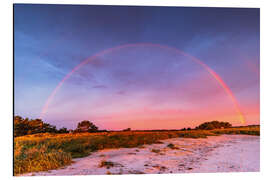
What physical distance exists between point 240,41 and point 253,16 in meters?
0.98

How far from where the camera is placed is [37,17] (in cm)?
644

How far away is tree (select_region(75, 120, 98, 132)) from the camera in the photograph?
28.2 feet

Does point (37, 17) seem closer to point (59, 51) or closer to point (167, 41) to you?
point (59, 51)

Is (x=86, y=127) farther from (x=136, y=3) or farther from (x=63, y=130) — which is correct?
(x=136, y=3)

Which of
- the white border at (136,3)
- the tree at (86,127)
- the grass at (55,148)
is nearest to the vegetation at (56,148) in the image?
the grass at (55,148)

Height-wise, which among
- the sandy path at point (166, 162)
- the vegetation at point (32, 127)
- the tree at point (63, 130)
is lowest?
the sandy path at point (166, 162)

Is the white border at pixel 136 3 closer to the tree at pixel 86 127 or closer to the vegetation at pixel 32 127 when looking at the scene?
the vegetation at pixel 32 127

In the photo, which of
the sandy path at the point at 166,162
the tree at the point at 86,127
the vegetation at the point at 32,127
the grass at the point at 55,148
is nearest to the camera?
the sandy path at the point at 166,162

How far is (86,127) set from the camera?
9.08 meters

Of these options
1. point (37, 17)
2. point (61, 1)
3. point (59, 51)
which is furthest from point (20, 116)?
point (61, 1)

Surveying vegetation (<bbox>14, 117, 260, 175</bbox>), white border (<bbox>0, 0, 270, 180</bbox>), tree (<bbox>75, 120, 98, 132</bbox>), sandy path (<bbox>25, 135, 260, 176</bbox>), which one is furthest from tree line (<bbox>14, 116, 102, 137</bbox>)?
sandy path (<bbox>25, 135, 260, 176</bbox>)

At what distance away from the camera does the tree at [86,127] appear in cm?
860

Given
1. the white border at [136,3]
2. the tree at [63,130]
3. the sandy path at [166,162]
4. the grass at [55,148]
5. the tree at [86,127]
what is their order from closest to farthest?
the sandy path at [166,162] < the grass at [55,148] < the white border at [136,3] < the tree at [86,127] < the tree at [63,130]

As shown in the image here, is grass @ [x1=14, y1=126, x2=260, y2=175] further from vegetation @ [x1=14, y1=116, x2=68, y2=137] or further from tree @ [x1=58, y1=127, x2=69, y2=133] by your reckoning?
tree @ [x1=58, y1=127, x2=69, y2=133]
